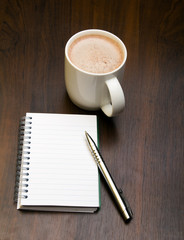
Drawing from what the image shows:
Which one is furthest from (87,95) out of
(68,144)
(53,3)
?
(53,3)

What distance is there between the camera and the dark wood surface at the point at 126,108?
527 millimetres

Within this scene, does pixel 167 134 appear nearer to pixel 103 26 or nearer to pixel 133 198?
pixel 133 198

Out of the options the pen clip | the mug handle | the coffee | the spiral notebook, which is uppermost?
the coffee

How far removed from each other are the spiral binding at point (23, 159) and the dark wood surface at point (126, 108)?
2 cm

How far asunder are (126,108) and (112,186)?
0.18 m

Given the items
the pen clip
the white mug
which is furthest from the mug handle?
the pen clip

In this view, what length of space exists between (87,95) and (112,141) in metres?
0.11

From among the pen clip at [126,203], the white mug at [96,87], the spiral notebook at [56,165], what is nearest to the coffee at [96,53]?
the white mug at [96,87]

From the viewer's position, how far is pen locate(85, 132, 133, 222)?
529mm

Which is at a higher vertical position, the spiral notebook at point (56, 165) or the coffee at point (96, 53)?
the coffee at point (96, 53)

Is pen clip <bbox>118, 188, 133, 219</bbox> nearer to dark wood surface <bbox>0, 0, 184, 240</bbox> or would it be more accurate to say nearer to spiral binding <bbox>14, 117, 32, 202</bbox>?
dark wood surface <bbox>0, 0, 184, 240</bbox>

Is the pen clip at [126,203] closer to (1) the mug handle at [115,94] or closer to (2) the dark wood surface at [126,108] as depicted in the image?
(2) the dark wood surface at [126,108]

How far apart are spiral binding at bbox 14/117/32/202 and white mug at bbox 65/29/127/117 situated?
4.5 inches

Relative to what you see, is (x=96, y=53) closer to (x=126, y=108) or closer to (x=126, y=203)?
(x=126, y=108)
